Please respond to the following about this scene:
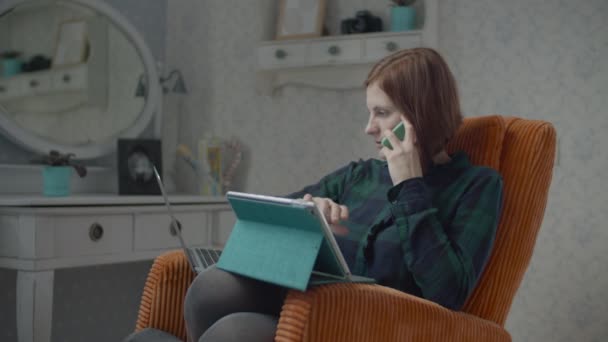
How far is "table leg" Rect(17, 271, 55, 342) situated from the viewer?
6.31 ft

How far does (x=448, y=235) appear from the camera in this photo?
1.34m

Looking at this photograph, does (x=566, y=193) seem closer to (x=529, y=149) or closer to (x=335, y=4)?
(x=529, y=149)

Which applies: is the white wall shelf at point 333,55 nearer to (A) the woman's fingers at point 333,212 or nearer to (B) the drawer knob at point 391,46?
(B) the drawer knob at point 391,46

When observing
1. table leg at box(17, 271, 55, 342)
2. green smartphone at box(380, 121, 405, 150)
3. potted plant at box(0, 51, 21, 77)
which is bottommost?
table leg at box(17, 271, 55, 342)

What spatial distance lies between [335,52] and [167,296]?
53.9 inches

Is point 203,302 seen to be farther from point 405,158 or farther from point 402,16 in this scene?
point 402,16

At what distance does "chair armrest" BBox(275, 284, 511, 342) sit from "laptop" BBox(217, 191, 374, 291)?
3 cm

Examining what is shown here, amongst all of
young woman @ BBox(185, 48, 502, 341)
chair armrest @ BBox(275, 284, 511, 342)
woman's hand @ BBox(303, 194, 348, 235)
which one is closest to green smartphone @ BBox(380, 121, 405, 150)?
young woman @ BBox(185, 48, 502, 341)

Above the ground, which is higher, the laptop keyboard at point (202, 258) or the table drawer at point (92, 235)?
the laptop keyboard at point (202, 258)

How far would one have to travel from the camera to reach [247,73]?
288cm

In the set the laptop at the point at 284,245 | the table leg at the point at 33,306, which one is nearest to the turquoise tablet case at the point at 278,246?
the laptop at the point at 284,245

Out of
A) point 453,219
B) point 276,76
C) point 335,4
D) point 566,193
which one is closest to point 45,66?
point 276,76

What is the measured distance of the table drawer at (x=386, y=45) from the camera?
2432mm

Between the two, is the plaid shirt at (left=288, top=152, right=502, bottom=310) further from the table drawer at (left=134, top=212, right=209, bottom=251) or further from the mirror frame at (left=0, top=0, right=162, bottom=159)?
the mirror frame at (left=0, top=0, right=162, bottom=159)
